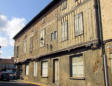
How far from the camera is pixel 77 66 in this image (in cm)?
1230

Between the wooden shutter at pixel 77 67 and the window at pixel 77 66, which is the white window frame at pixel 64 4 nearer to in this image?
the window at pixel 77 66

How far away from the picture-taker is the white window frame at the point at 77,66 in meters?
11.8

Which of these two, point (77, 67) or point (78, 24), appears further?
point (78, 24)

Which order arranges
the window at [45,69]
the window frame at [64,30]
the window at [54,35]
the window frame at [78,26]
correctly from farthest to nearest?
the window at [45,69]
the window at [54,35]
the window frame at [64,30]
the window frame at [78,26]

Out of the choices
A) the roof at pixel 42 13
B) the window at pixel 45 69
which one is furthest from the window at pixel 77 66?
the roof at pixel 42 13

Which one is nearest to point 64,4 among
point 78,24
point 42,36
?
point 78,24

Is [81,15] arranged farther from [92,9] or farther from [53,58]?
[53,58]

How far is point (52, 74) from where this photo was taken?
50.7 feet

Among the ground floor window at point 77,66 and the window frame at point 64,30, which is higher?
the window frame at point 64,30

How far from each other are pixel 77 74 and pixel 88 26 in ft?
12.8

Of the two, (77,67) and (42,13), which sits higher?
(42,13)

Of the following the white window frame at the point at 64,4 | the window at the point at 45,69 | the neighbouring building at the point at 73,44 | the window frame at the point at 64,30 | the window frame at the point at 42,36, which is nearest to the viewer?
the neighbouring building at the point at 73,44

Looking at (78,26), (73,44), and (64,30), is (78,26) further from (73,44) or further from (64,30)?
(64,30)

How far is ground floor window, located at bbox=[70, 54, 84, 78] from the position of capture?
11.9 metres
